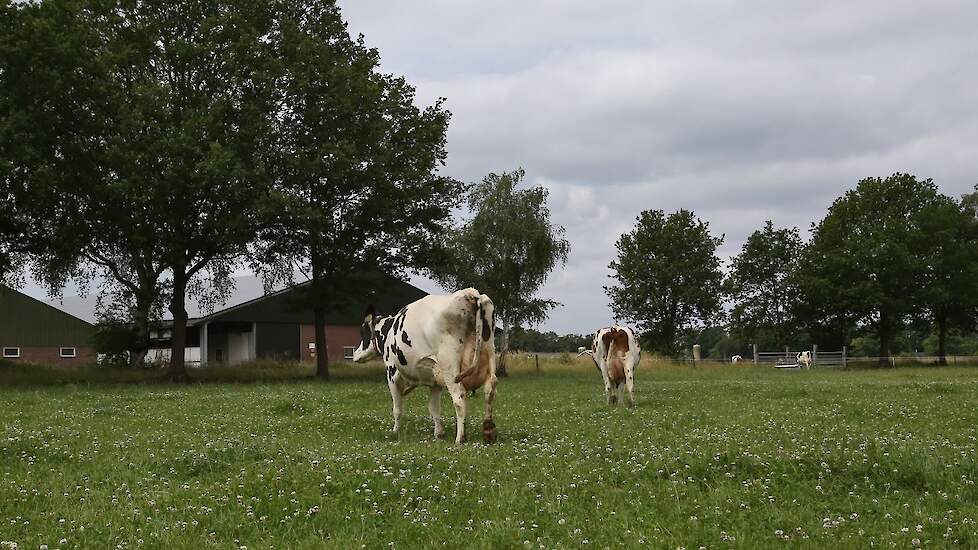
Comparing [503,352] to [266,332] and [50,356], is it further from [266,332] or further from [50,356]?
[50,356]

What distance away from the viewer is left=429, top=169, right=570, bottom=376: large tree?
185ft

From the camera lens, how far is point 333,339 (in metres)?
73.9

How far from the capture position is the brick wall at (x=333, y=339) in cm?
7219

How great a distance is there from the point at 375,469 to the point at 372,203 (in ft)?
118

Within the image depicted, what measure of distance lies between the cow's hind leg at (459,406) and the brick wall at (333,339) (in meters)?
57.8

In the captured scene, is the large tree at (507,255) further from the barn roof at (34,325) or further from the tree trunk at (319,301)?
the barn roof at (34,325)

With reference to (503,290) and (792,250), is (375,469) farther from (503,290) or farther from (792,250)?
(792,250)

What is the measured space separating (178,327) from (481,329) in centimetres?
3467

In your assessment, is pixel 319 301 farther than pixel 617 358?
Yes

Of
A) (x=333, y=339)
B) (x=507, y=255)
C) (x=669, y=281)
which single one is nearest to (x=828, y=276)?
(x=669, y=281)

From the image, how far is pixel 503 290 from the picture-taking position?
56406 mm

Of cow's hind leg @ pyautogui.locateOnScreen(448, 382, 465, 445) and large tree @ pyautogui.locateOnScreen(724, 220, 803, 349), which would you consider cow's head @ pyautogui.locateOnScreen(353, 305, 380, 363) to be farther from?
large tree @ pyautogui.locateOnScreen(724, 220, 803, 349)

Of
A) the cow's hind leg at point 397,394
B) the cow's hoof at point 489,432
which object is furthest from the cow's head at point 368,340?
the cow's hoof at point 489,432

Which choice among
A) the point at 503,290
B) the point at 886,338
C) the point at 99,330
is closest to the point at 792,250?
the point at 886,338
